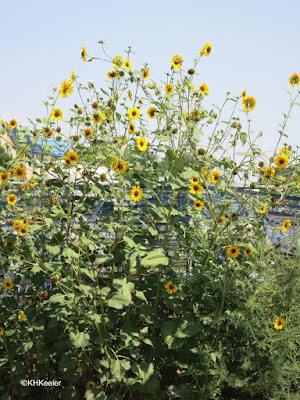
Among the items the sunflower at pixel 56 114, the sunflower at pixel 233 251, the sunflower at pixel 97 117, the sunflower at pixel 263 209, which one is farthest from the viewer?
the sunflower at pixel 56 114

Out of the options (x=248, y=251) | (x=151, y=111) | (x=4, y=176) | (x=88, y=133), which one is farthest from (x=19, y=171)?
(x=248, y=251)

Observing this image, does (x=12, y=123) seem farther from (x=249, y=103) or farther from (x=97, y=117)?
(x=249, y=103)

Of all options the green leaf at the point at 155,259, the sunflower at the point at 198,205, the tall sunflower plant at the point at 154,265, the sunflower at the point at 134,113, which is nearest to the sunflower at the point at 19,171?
the tall sunflower plant at the point at 154,265

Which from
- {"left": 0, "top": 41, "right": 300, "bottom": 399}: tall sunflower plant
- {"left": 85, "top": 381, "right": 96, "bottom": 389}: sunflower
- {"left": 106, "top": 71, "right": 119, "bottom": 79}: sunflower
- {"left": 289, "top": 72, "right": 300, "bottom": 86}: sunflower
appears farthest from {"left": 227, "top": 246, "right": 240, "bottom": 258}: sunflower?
{"left": 106, "top": 71, "right": 119, "bottom": 79}: sunflower

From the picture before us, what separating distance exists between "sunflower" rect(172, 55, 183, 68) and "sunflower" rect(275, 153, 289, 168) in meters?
0.81

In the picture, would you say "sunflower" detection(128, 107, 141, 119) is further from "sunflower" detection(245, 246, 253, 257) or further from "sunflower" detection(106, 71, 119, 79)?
"sunflower" detection(245, 246, 253, 257)

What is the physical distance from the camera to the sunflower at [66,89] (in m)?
2.97

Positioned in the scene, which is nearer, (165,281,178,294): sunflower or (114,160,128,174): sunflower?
(114,160,128,174): sunflower

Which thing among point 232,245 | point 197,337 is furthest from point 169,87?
point 197,337

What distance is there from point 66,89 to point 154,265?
120 cm

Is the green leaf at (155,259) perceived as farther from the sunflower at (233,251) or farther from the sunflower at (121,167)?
the sunflower at (121,167)

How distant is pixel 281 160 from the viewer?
112 inches

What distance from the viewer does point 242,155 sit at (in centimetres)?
275

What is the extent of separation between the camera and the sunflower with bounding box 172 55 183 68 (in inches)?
118
